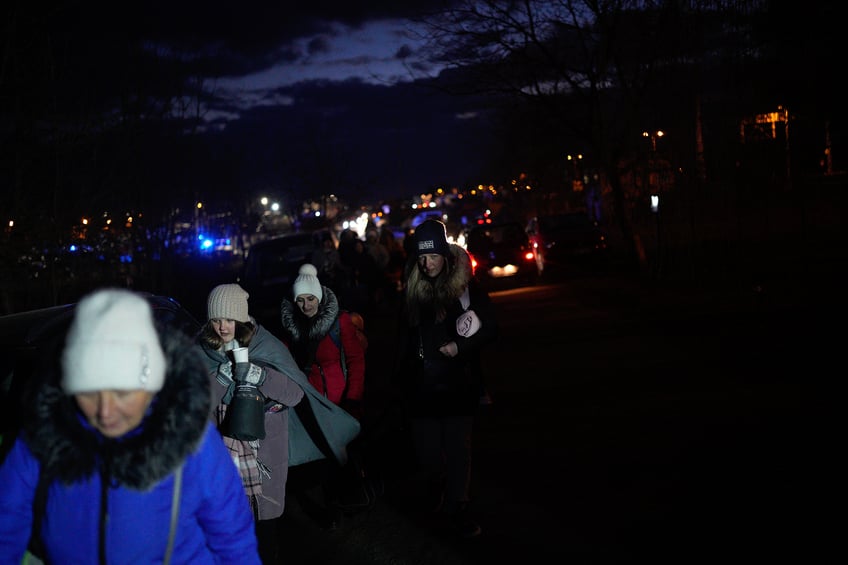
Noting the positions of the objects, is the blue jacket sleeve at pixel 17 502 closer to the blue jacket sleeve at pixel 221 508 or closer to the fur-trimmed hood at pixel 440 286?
the blue jacket sleeve at pixel 221 508

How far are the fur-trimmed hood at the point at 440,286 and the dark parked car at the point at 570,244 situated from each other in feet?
63.4

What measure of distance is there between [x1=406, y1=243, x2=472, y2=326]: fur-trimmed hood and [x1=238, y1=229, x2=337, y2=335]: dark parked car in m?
12.3

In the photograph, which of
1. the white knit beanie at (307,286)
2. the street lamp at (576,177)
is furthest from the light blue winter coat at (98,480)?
the street lamp at (576,177)

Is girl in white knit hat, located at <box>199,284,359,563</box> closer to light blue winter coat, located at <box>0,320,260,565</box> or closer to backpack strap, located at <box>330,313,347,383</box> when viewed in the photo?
backpack strap, located at <box>330,313,347,383</box>

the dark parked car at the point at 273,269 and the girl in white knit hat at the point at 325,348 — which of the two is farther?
the dark parked car at the point at 273,269

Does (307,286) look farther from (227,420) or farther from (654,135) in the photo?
(654,135)

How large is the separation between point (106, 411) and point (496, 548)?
3235mm

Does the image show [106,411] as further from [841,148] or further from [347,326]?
[841,148]

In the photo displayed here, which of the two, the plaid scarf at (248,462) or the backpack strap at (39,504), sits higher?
the backpack strap at (39,504)

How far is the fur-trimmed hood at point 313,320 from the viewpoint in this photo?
5.98 m

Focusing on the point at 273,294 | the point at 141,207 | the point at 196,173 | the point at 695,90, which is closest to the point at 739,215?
the point at 695,90

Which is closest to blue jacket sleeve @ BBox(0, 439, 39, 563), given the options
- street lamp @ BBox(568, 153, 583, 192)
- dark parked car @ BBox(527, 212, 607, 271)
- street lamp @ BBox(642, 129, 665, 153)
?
street lamp @ BBox(642, 129, 665, 153)

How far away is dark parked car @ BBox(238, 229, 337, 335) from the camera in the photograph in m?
18.1

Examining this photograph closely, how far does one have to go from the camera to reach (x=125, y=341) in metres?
Answer: 2.61
